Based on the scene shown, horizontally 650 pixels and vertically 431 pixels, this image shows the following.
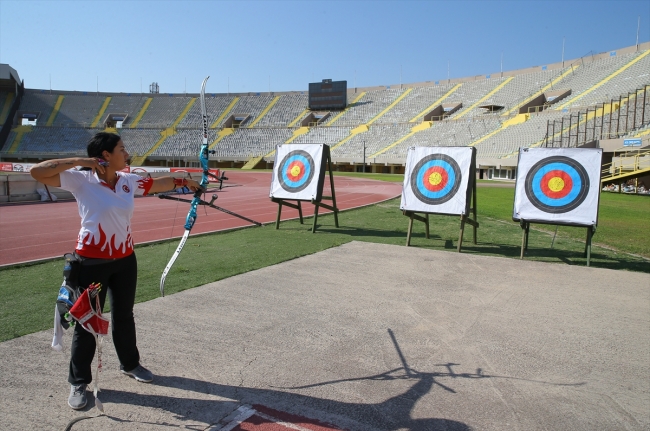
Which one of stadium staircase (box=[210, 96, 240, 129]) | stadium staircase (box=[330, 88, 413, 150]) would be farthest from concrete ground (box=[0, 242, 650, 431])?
stadium staircase (box=[210, 96, 240, 129])

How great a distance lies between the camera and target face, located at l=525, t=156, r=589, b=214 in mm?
8594

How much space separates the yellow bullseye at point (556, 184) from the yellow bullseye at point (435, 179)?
197cm

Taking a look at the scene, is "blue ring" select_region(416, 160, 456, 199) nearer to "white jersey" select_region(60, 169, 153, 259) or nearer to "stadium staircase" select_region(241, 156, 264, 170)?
"white jersey" select_region(60, 169, 153, 259)

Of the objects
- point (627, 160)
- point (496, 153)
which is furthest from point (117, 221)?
point (496, 153)

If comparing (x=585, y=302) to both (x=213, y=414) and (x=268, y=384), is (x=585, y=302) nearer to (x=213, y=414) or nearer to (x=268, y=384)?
(x=268, y=384)

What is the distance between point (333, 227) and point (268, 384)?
27.8 feet

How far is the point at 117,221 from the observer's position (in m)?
3.33

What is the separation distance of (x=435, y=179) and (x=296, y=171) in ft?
11.7

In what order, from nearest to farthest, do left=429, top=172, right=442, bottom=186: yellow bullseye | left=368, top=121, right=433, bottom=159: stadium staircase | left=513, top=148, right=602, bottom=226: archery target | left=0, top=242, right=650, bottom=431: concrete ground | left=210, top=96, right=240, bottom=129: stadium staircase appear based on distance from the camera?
left=0, top=242, right=650, bottom=431: concrete ground → left=513, top=148, right=602, bottom=226: archery target → left=429, top=172, right=442, bottom=186: yellow bullseye → left=368, top=121, right=433, bottom=159: stadium staircase → left=210, top=96, right=240, bottom=129: stadium staircase

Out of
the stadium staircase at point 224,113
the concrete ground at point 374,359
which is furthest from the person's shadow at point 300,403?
the stadium staircase at point 224,113

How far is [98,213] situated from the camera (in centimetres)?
325

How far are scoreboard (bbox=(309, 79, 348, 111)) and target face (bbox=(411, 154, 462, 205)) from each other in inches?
2157

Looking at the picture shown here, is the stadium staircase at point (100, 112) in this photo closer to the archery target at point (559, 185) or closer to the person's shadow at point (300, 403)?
the archery target at point (559, 185)

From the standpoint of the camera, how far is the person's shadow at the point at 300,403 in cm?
303
